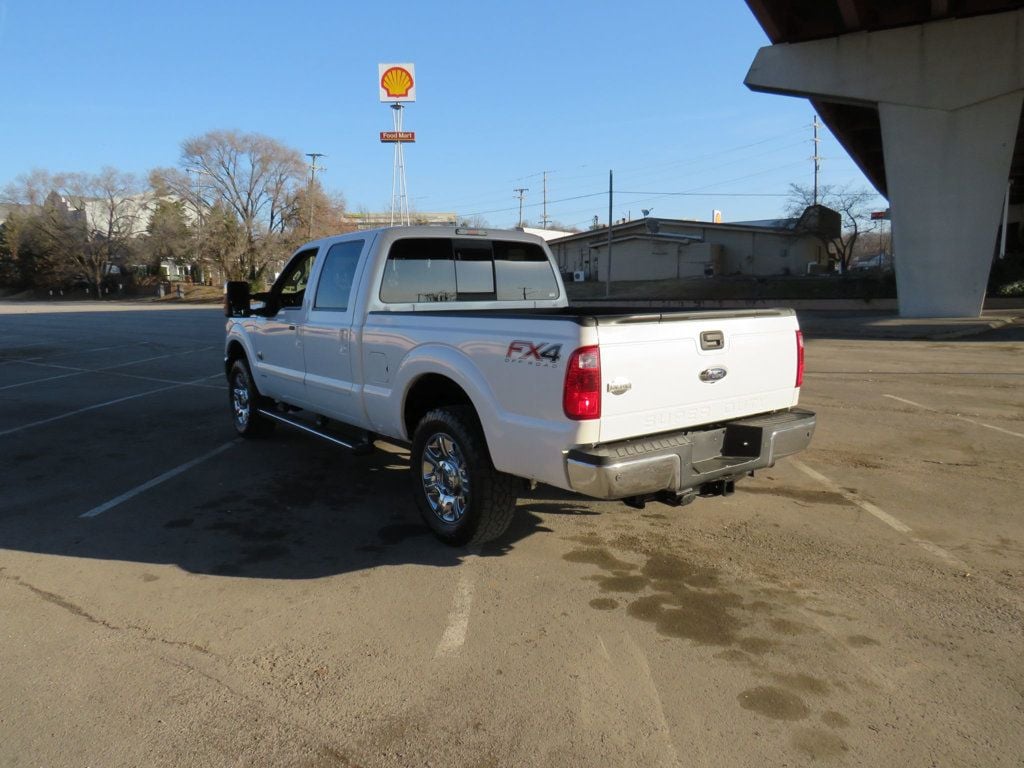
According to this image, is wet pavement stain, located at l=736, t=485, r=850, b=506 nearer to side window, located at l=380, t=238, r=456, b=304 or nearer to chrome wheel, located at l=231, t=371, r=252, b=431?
side window, located at l=380, t=238, r=456, b=304

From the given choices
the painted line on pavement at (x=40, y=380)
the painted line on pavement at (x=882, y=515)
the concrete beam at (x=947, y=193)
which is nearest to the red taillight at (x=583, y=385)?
the painted line on pavement at (x=882, y=515)

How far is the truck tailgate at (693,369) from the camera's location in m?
3.78

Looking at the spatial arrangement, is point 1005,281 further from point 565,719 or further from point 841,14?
point 565,719

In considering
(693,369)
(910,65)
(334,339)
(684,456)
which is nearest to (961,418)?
(693,369)

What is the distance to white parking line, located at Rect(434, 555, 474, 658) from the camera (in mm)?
3508

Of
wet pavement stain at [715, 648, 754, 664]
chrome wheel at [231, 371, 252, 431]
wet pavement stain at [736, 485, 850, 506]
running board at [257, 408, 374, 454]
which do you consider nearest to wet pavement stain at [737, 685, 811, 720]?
wet pavement stain at [715, 648, 754, 664]

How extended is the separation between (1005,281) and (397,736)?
37.5 metres

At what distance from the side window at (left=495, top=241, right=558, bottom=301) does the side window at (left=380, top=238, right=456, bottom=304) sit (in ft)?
1.62

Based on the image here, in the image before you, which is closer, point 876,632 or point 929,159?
point 876,632

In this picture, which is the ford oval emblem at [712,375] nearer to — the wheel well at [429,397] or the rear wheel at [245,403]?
the wheel well at [429,397]

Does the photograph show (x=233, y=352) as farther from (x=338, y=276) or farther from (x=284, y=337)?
(x=338, y=276)

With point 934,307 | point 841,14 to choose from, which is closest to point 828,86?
point 841,14

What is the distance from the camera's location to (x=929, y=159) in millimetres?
22812

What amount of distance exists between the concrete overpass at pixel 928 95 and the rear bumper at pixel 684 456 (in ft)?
65.5
